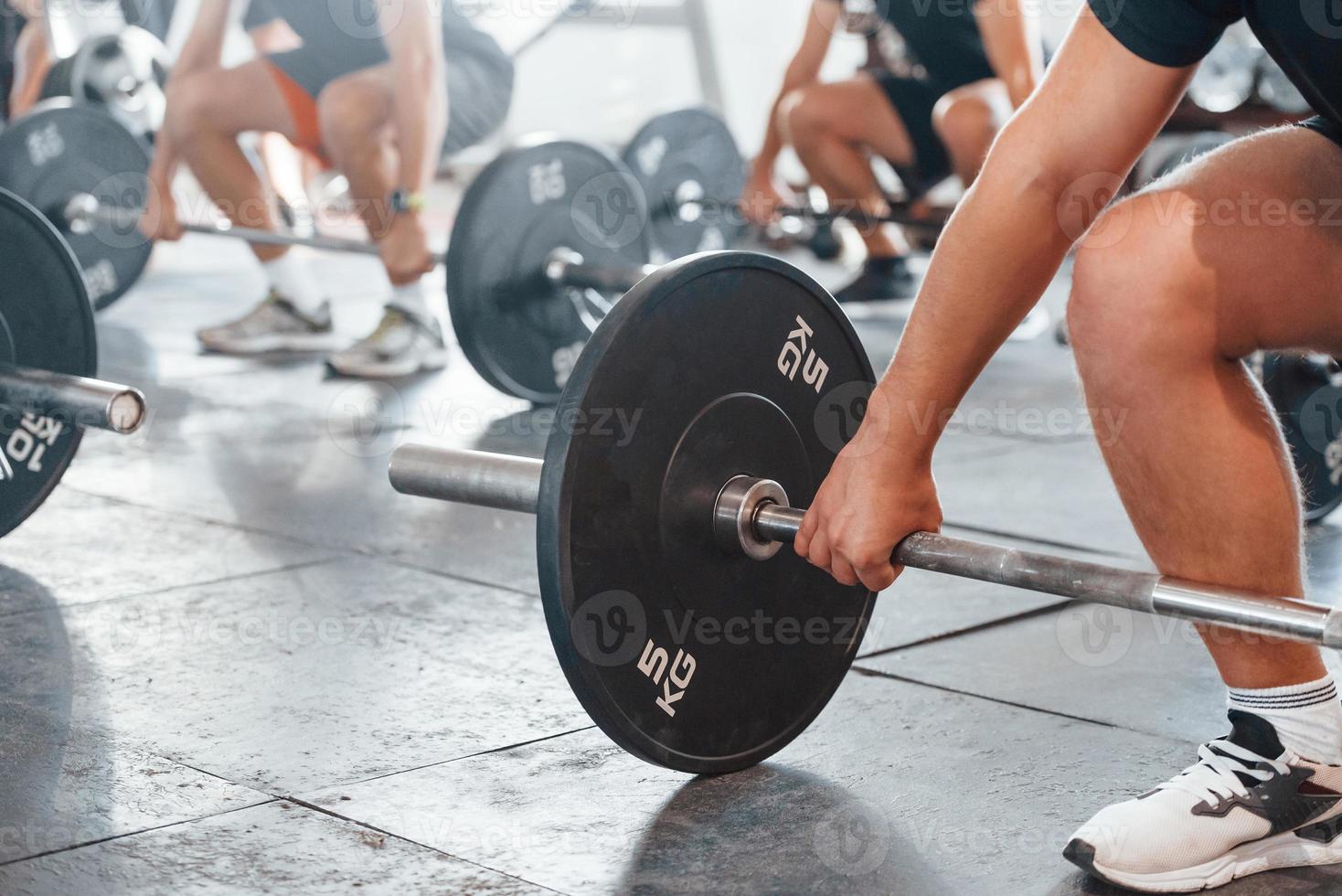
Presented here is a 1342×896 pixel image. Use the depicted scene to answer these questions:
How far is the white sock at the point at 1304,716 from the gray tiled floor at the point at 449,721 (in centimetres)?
9

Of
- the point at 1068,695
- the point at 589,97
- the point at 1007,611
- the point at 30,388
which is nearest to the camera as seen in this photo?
the point at 1068,695

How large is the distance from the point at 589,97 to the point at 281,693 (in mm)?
5883

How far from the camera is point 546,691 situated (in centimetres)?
147

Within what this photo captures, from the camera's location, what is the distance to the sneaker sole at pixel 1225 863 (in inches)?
41.4

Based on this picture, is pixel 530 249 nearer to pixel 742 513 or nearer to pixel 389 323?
pixel 389 323

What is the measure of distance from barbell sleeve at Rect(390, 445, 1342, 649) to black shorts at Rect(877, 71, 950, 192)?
262cm

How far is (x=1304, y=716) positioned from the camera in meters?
1.10

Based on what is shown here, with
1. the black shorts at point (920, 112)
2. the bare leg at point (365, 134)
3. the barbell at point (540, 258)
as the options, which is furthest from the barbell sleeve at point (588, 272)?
the black shorts at point (920, 112)

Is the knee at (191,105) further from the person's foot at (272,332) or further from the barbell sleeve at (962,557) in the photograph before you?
the barbell sleeve at (962,557)

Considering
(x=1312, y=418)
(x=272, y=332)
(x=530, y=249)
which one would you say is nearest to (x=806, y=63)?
(x=530, y=249)

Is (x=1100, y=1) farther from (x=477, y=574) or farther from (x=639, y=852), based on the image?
(x=477, y=574)

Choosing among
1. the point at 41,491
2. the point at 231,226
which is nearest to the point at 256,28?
the point at 231,226

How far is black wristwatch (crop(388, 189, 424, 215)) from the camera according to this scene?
9.80ft

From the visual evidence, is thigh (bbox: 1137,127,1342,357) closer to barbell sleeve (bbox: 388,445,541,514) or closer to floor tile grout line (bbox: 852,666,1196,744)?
floor tile grout line (bbox: 852,666,1196,744)
